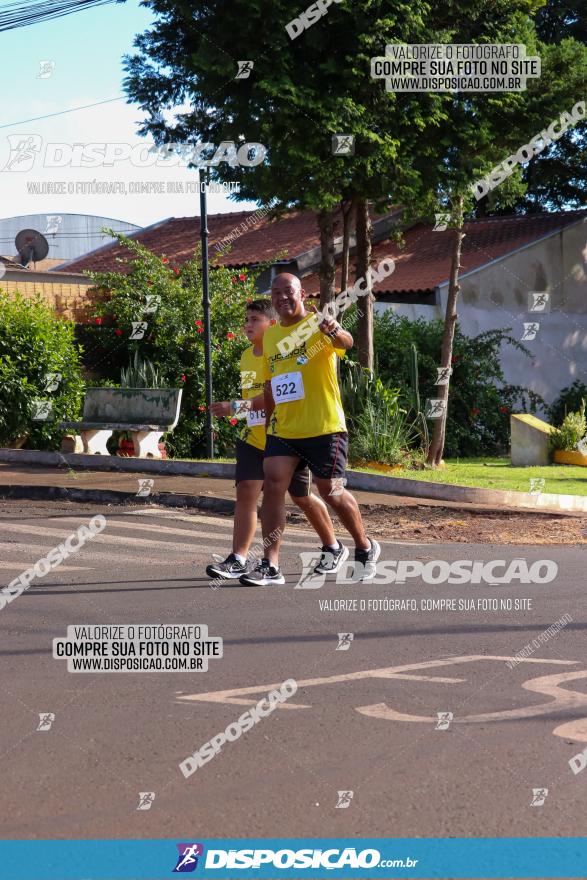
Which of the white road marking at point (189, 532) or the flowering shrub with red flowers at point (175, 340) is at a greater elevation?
the flowering shrub with red flowers at point (175, 340)

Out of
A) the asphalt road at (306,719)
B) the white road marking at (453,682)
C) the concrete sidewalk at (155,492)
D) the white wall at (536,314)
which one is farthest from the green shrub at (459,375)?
the white road marking at (453,682)

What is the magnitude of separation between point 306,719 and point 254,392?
4290 millimetres

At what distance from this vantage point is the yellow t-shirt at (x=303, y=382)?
27.5 feet

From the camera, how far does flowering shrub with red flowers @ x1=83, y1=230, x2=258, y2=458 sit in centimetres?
1967

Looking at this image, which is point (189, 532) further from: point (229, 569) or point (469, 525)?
point (229, 569)

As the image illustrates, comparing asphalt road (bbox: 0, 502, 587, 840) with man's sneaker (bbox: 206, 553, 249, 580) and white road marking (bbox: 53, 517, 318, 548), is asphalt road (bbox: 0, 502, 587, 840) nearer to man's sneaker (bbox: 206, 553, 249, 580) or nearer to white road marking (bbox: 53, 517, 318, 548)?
man's sneaker (bbox: 206, 553, 249, 580)

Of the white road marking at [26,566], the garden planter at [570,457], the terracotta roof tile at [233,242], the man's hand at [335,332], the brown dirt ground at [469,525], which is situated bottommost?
the garden planter at [570,457]

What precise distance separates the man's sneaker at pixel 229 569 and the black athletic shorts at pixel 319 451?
86cm

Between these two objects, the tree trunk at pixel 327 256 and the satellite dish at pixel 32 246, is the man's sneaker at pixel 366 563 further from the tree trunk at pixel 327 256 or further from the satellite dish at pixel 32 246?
the satellite dish at pixel 32 246

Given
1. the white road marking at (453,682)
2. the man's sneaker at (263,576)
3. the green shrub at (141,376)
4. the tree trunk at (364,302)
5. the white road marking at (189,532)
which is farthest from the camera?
the green shrub at (141,376)

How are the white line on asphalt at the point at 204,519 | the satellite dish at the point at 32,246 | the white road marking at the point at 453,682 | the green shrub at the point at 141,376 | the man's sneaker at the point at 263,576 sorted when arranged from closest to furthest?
the white road marking at the point at 453,682, the man's sneaker at the point at 263,576, the white line on asphalt at the point at 204,519, the green shrub at the point at 141,376, the satellite dish at the point at 32,246

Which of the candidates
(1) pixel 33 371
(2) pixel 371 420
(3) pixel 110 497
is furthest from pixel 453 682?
(1) pixel 33 371

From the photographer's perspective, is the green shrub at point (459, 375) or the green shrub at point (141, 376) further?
the green shrub at point (459, 375)

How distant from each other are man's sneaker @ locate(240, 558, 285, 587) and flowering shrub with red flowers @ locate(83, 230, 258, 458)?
10682 mm
